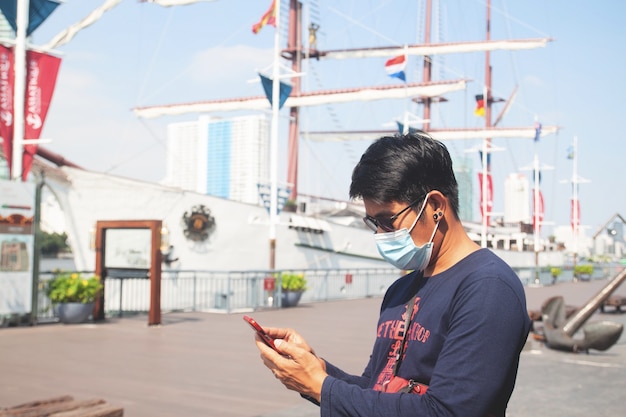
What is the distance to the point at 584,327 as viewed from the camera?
10273 mm

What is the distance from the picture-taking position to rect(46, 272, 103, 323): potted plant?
12930mm

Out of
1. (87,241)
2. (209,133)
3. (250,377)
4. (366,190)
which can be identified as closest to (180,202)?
(87,241)

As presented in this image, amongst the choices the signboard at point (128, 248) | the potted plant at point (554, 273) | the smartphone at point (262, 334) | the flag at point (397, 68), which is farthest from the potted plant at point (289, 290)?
the potted plant at point (554, 273)

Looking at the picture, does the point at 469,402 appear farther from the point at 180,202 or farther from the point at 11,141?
the point at 180,202

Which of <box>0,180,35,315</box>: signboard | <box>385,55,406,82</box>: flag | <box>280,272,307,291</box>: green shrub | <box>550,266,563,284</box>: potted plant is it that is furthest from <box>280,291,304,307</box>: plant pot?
<box>550,266,563,284</box>: potted plant

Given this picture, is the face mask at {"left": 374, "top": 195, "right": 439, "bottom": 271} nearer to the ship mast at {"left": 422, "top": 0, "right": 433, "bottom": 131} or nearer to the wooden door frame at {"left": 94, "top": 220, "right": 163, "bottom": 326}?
the wooden door frame at {"left": 94, "top": 220, "right": 163, "bottom": 326}

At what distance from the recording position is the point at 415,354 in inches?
78.1

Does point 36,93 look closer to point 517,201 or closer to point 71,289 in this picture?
point 71,289

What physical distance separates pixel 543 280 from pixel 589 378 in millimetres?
27695

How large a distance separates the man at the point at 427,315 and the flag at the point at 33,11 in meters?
14.0

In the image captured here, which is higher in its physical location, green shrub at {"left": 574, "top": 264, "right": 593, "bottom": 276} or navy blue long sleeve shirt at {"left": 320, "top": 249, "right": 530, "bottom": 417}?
navy blue long sleeve shirt at {"left": 320, "top": 249, "right": 530, "bottom": 417}

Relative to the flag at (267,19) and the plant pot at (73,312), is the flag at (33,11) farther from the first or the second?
the flag at (267,19)

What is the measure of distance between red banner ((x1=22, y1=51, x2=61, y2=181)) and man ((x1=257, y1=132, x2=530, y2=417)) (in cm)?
1323

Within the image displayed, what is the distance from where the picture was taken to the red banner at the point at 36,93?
14109 millimetres
